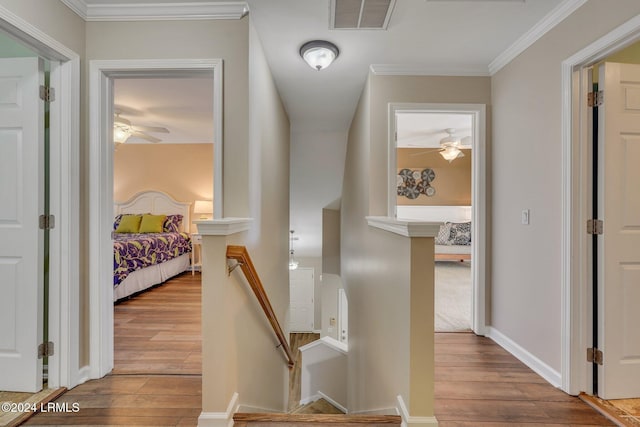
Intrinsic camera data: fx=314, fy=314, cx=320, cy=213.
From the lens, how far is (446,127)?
5.32 metres

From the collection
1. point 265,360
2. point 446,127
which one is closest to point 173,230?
point 265,360

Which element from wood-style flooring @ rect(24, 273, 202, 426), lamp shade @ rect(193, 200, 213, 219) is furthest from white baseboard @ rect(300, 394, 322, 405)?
lamp shade @ rect(193, 200, 213, 219)

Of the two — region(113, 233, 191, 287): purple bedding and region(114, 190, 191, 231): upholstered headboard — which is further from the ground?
region(114, 190, 191, 231): upholstered headboard

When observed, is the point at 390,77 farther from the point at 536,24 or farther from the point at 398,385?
the point at 398,385

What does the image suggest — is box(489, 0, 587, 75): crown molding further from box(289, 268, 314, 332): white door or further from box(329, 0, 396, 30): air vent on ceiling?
box(289, 268, 314, 332): white door

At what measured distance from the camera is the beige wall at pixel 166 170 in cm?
612

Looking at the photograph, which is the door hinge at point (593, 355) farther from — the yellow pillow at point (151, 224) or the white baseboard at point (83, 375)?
the yellow pillow at point (151, 224)

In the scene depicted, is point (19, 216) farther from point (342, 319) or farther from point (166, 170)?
point (342, 319)

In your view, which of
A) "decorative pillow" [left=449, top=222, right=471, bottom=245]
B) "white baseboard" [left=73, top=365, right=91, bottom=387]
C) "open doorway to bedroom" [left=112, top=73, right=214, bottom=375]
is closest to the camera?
"white baseboard" [left=73, top=365, right=91, bottom=387]

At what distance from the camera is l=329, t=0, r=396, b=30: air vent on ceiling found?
188cm

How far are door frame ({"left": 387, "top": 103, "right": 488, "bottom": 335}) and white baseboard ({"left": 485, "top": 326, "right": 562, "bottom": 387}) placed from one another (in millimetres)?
119

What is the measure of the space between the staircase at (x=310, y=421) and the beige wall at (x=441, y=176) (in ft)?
20.0

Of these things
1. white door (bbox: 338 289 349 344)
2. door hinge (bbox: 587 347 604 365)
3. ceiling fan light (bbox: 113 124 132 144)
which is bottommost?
white door (bbox: 338 289 349 344)

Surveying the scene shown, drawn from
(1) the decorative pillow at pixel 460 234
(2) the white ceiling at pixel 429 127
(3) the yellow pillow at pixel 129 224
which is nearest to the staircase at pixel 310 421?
(2) the white ceiling at pixel 429 127
